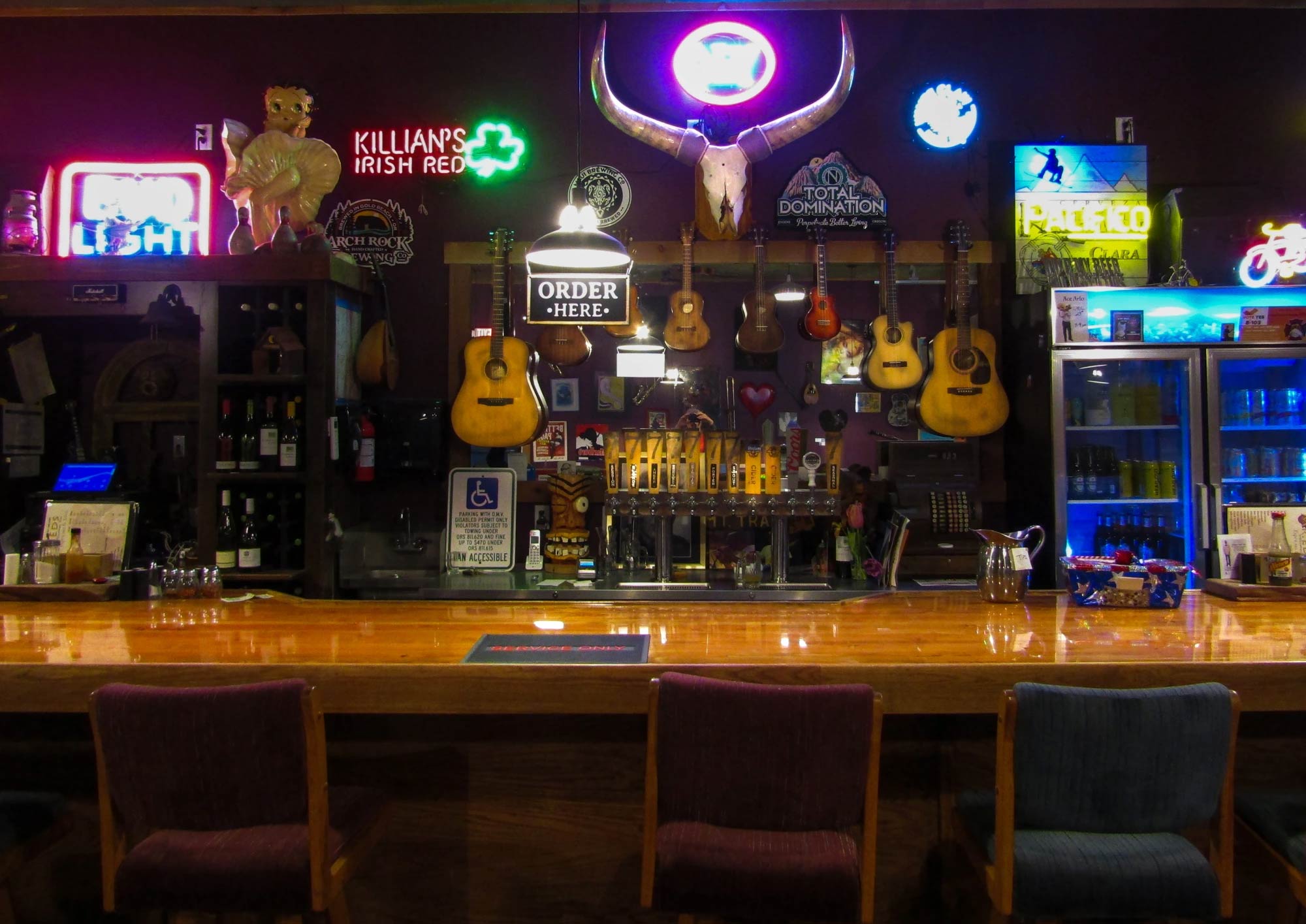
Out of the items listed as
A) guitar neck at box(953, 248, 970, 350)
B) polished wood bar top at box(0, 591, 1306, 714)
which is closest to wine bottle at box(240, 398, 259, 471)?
polished wood bar top at box(0, 591, 1306, 714)

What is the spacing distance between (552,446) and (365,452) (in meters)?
0.93

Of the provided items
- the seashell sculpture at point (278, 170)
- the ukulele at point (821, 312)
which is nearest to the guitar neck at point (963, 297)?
the ukulele at point (821, 312)

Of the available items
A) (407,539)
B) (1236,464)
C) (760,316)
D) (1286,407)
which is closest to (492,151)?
(760,316)

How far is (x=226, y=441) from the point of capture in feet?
14.1

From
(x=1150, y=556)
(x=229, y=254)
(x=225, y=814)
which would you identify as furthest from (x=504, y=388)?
(x=1150, y=556)

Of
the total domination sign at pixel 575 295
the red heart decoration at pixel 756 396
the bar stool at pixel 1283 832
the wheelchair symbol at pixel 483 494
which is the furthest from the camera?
the red heart decoration at pixel 756 396

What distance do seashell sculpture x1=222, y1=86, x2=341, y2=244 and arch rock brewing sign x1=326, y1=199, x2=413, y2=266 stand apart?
0.90 ft

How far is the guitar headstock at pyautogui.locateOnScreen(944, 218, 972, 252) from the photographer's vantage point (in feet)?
15.0

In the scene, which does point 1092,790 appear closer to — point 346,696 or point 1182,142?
point 346,696

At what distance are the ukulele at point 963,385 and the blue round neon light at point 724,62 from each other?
1500 mm

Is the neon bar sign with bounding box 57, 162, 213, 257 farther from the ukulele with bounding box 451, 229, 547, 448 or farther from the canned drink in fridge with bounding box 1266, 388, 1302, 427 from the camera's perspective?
the canned drink in fridge with bounding box 1266, 388, 1302, 427

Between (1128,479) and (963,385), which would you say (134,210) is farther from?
(1128,479)

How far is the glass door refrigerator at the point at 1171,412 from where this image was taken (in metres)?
4.29

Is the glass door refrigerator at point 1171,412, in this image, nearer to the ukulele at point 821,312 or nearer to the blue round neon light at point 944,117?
the ukulele at point 821,312
